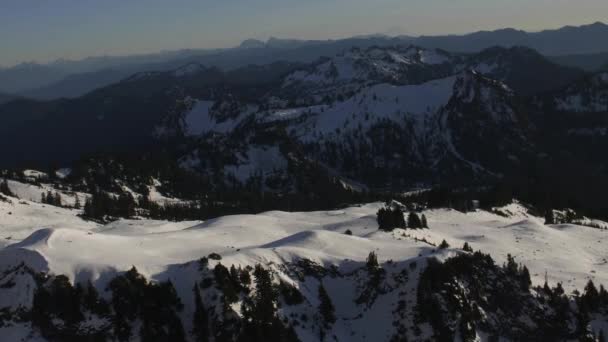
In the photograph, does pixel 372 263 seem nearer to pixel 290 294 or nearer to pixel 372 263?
pixel 372 263

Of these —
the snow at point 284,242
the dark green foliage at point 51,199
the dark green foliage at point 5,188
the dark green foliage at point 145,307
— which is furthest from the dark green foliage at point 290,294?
the dark green foliage at point 5,188

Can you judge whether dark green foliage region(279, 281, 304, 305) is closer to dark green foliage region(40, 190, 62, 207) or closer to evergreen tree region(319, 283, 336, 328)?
evergreen tree region(319, 283, 336, 328)

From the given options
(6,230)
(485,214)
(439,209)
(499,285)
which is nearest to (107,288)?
(499,285)

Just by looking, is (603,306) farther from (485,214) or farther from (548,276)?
(485,214)

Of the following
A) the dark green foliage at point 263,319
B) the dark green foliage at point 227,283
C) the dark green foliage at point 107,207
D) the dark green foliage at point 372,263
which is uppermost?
the dark green foliage at point 227,283

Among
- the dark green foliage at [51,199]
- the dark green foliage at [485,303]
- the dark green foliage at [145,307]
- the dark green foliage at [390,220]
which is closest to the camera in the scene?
the dark green foliage at [145,307]

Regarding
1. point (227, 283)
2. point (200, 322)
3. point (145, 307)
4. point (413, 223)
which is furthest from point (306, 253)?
point (413, 223)

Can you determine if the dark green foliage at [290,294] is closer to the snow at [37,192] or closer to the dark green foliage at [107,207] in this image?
the dark green foliage at [107,207]
